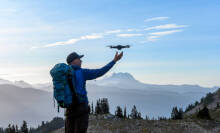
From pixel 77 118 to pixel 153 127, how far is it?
28.0 m

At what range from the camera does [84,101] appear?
9508mm

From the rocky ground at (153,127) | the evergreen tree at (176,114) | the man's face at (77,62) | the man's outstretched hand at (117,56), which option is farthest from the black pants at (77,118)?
the evergreen tree at (176,114)

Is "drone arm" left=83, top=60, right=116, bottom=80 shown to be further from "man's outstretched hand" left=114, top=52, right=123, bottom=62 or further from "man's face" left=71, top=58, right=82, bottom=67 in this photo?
"man's face" left=71, top=58, right=82, bottom=67

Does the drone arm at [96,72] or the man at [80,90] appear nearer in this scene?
the man at [80,90]

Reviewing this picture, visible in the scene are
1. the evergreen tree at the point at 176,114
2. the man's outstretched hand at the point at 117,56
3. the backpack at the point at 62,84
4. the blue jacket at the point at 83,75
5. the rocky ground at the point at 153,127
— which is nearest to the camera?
the backpack at the point at 62,84

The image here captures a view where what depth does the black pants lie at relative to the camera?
31.3 feet

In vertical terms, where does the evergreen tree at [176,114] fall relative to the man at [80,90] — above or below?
below

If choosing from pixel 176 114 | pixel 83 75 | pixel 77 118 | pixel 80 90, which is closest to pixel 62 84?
pixel 80 90

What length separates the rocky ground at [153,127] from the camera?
115ft

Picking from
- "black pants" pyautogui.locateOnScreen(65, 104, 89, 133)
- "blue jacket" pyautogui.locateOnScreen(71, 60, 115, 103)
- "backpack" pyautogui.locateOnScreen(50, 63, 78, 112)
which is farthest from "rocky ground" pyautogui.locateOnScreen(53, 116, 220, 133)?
"backpack" pyautogui.locateOnScreen(50, 63, 78, 112)

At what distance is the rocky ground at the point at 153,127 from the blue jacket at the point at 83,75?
83.7 ft

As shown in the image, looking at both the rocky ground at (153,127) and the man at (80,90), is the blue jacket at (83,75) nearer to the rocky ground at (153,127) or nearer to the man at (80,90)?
the man at (80,90)

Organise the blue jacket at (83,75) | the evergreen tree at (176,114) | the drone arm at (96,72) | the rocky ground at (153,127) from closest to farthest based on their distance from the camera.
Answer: the blue jacket at (83,75) < the drone arm at (96,72) < the rocky ground at (153,127) < the evergreen tree at (176,114)

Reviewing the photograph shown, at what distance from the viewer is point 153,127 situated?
120ft
